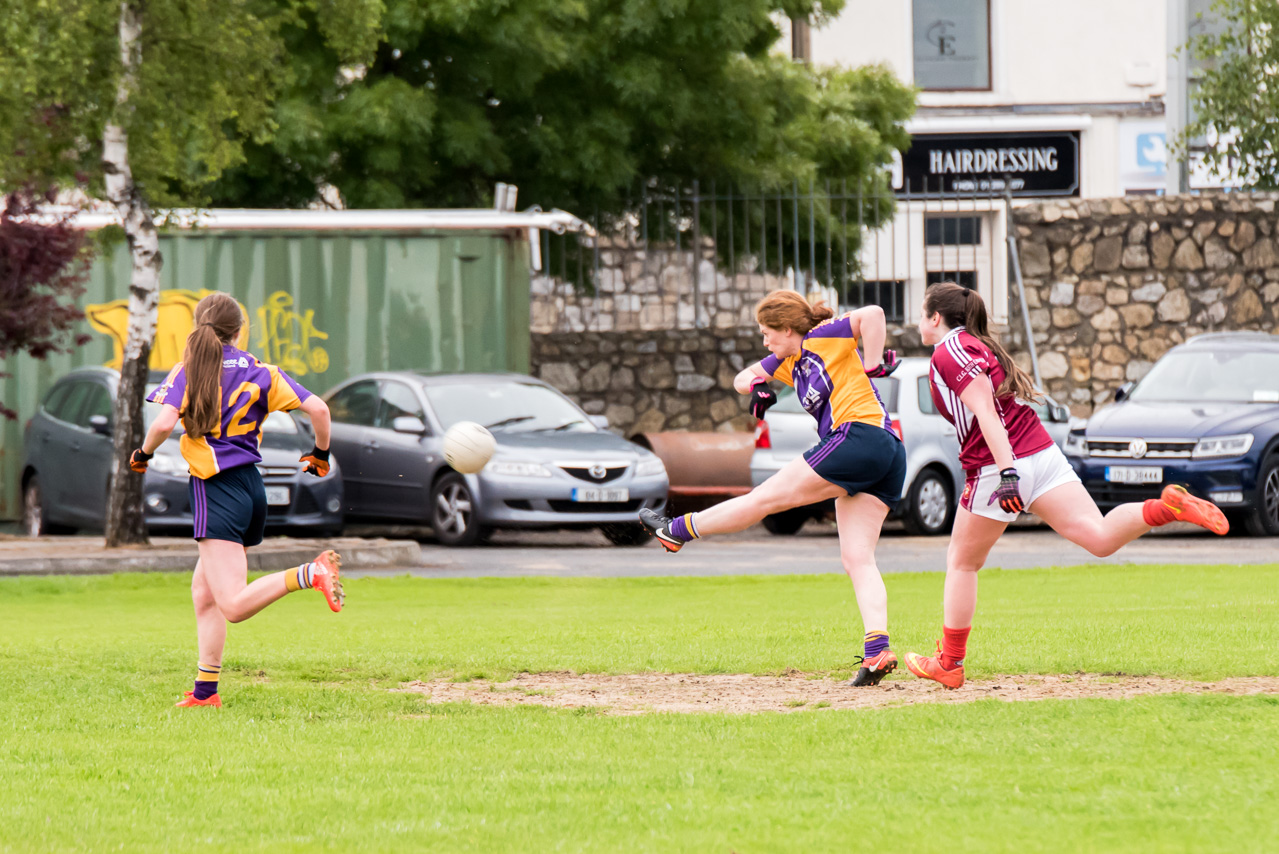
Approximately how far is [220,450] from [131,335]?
8.13 metres

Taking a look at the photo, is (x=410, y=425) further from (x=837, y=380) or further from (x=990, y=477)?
(x=990, y=477)

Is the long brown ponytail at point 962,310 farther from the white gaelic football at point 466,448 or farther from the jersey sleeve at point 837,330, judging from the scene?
the white gaelic football at point 466,448

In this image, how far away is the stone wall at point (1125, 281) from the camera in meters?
23.8

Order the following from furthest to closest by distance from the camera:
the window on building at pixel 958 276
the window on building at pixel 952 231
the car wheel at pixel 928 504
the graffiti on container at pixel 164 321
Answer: the window on building at pixel 958 276 → the window on building at pixel 952 231 → the graffiti on container at pixel 164 321 → the car wheel at pixel 928 504

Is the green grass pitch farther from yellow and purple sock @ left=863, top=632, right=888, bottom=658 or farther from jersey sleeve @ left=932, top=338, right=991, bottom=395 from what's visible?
jersey sleeve @ left=932, top=338, right=991, bottom=395

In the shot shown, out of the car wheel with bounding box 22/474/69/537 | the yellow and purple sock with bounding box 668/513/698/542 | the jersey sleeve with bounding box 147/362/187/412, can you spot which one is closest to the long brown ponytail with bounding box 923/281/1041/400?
the yellow and purple sock with bounding box 668/513/698/542

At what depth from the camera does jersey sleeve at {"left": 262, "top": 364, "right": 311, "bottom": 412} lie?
7.73 meters

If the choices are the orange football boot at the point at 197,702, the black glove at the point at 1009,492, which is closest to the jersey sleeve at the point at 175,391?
the orange football boot at the point at 197,702

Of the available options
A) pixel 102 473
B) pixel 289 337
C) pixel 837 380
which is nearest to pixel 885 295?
pixel 289 337

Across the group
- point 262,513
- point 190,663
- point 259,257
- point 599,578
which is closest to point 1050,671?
point 262,513

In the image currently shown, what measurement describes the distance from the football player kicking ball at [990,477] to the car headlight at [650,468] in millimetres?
9484

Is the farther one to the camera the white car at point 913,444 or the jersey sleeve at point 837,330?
the white car at point 913,444

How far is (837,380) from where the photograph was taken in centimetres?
802

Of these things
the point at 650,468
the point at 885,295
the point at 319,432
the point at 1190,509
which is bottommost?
the point at 650,468
